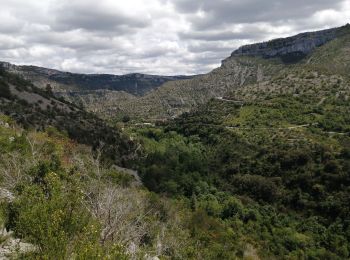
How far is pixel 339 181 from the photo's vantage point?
267 feet

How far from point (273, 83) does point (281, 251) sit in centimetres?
11481

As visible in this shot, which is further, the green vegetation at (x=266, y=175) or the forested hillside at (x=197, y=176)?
the green vegetation at (x=266, y=175)

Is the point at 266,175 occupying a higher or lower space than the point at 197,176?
higher

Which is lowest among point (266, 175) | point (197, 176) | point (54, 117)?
point (197, 176)

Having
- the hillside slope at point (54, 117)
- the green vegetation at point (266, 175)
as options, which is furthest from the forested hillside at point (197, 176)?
the hillside slope at point (54, 117)

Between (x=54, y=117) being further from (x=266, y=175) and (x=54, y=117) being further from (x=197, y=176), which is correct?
(x=266, y=175)

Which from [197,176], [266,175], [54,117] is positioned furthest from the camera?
[197,176]

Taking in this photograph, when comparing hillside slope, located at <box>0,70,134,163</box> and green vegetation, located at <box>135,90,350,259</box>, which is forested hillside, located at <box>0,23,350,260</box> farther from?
hillside slope, located at <box>0,70,134,163</box>

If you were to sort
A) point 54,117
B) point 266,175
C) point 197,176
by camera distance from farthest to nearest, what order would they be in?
point 197,176 < point 266,175 < point 54,117

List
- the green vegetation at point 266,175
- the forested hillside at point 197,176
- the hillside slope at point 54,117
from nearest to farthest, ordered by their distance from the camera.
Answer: the forested hillside at point 197,176 < the green vegetation at point 266,175 < the hillside slope at point 54,117

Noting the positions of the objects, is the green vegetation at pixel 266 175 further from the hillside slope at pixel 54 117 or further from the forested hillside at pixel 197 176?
the hillside slope at pixel 54 117

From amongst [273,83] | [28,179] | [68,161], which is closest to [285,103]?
[273,83]

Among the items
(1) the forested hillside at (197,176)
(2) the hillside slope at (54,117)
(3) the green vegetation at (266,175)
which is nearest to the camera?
(1) the forested hillside at (197,176)

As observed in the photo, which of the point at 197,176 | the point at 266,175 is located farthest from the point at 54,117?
the point at 266,175
